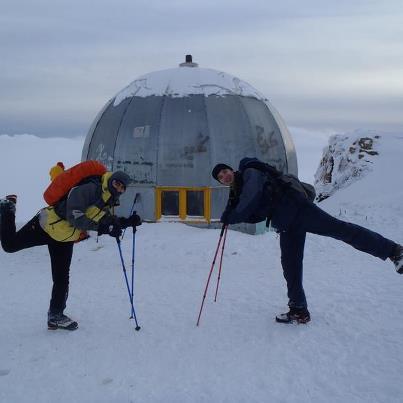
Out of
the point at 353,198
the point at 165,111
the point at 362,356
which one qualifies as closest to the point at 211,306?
the point at 362,356

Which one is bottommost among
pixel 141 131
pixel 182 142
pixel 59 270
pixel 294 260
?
pixel 59 270

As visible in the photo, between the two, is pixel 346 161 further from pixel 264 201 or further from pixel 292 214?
pixel 264 201

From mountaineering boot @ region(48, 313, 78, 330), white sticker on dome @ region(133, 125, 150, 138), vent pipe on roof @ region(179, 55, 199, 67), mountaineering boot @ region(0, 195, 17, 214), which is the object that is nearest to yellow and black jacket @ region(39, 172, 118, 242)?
mountaineering boot @ region(0, 195, 17, 214)

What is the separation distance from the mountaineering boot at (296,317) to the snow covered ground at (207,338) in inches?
4.1

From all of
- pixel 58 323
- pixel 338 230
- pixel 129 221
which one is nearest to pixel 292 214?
pixel 338 230

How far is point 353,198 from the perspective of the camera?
16.8 m

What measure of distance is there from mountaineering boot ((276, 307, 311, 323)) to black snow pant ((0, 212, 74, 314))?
2.84 meters

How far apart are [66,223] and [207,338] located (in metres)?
2.22

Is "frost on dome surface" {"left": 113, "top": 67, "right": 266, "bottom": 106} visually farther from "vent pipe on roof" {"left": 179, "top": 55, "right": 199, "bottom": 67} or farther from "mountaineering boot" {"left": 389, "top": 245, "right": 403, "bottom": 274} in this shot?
"mountaineering boot" {"left": 389, "top": 245, "right": 403, "bottom": 274}

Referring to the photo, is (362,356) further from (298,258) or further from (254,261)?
(254,261)

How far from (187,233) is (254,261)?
2967 millimetres

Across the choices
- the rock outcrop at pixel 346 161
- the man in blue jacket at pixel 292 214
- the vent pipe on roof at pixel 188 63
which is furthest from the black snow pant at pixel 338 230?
the rock outcrop at pixel 346 161

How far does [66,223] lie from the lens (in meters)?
5.50

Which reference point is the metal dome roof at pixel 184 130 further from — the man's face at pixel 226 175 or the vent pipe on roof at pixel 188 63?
the man's face at pixel 226 175
